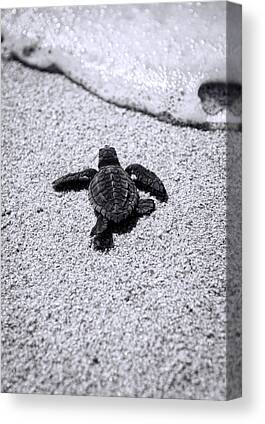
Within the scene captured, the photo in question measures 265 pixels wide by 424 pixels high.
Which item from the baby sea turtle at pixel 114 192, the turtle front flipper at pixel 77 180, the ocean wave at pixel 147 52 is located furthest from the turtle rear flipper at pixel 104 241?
the ocean wave at pixel 147 52

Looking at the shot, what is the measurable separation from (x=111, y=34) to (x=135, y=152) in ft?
1.03

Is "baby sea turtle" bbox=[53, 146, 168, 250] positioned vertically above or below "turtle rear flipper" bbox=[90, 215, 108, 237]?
above

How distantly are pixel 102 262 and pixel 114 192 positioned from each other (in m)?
0.18

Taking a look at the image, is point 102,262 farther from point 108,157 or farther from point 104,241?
point 108,157

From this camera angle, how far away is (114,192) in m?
2.56

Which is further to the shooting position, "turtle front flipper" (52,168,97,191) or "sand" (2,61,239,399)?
"turtle front flipper" (52,168,97,191)

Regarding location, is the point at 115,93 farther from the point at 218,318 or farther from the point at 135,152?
the point at 218,318

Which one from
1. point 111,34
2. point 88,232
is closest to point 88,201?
point 88,232

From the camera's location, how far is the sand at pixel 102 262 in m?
2.48

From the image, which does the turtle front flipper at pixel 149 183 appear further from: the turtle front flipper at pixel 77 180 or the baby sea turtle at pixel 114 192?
the turtle front flipper at pixel 77 180

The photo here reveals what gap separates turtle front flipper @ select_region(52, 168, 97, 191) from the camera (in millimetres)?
2600

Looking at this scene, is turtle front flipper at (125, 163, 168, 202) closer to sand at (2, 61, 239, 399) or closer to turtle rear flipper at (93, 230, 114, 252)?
sand at (2, 61, 239, 399)

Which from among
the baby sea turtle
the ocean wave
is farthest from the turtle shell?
the ocean wave

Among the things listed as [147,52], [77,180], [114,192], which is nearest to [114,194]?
[114,192]
